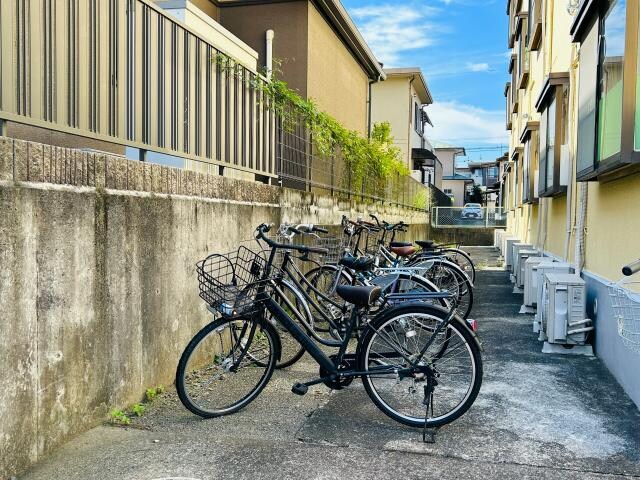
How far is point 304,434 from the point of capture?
128 inches

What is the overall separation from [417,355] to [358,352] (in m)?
0.36

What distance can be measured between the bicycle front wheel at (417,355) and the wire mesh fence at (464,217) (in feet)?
71.1

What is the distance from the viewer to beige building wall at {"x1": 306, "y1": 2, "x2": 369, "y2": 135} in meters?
10.4

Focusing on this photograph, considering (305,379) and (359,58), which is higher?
(359,58)

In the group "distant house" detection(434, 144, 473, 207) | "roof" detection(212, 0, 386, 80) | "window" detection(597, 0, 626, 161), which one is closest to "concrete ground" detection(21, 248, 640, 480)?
"window" detection(597, 0, 626, 161)

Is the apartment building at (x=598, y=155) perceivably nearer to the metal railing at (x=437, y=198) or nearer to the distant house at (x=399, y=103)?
the distant house at (x=399, y=103)

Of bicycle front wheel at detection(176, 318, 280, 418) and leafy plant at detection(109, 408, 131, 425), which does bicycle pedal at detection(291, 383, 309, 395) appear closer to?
bicycle front wheel at detection(176, 318, 280, 418)

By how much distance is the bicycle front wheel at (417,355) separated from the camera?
326 cm

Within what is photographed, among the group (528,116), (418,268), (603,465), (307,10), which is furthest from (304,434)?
(528,116)

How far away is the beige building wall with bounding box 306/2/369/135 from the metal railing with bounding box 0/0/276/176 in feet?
16.6

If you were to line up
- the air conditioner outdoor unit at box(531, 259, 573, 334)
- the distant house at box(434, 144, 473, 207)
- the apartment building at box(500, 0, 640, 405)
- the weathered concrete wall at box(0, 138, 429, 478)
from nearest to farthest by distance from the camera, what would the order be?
the weathered concrete wall at box(0, 138, 429, 478), the apartment building at box(500, 0, 640, 405), the air conditioner outdoor unit at box(531, 259, 573, 334), the distant house at box(434, 144, 473, 207)

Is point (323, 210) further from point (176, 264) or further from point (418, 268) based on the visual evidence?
point (176, 264)

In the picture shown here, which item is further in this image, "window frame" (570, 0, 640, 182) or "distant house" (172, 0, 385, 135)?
"distant house" (172, 0, 385, 135)

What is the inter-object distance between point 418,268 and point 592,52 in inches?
94.9
